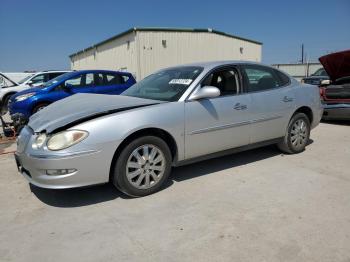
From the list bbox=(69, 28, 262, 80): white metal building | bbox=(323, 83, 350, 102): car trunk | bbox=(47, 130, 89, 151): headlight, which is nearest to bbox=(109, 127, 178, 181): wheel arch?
bbox=(47, 130, 89, 151): headlight

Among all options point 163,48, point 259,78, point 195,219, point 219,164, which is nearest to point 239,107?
point 259,78

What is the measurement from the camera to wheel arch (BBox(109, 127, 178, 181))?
355 cm

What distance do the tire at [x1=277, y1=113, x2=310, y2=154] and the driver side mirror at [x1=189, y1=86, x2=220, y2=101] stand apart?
183 cm

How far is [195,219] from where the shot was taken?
3.20 m

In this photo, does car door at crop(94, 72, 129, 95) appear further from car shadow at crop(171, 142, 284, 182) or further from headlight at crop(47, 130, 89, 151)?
headlight at crop(47, 130, 89, 151)

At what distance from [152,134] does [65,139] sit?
3.25ft

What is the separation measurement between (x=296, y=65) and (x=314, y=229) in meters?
29.6

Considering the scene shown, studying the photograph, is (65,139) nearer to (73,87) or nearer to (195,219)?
(195,219)

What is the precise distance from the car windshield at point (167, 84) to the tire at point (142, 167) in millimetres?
647

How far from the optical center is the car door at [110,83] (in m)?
9.03

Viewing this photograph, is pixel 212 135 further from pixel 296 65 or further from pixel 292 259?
pixel 296 65

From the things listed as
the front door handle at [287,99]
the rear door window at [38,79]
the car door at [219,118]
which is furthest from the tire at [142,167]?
the rear door window at [38,79]

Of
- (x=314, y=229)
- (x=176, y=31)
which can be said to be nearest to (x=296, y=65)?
(x=176, y=31)

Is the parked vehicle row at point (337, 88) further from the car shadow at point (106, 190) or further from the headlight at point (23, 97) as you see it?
the headlight at point (23, 97)
